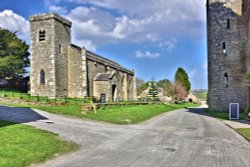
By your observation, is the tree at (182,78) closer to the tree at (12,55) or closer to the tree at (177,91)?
the tree at (177,91)

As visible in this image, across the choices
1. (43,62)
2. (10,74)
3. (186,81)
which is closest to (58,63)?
(43,62)

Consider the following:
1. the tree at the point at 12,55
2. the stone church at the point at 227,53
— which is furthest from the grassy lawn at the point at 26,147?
the tree at the point at 12,55

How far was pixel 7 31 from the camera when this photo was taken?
4988 centimetres

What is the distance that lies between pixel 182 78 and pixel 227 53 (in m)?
66.0

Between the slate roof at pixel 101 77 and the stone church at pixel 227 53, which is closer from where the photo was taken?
the stone church at pixel 227 53

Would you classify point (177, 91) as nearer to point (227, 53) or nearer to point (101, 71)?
point (101, 71)

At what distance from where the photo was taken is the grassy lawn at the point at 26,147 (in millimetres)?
9648

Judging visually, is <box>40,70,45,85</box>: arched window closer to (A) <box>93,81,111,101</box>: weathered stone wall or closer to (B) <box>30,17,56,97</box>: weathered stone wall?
(B) <box>30,17,56,97</box>: weathered stone wall

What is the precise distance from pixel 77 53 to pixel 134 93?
83.6ft

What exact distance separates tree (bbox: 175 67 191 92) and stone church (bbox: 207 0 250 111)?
63.6 m

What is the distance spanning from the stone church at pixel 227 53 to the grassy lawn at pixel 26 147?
85.3 ft

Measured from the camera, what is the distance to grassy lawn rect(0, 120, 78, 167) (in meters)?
9.65

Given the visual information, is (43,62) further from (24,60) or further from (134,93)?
(134,93)

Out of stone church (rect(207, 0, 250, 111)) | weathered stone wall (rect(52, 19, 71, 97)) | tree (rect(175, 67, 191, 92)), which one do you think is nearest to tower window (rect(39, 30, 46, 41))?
weathered stone wall (rect(52, 19, 71, 97))
